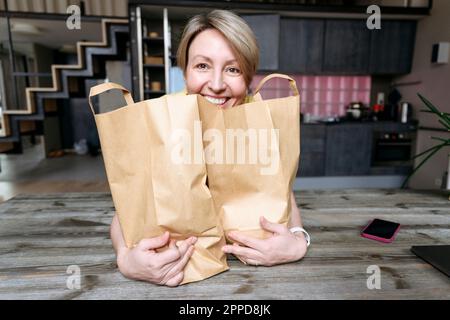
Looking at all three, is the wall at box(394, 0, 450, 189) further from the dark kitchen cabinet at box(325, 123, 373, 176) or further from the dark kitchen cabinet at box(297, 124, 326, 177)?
the dark kitchen cabinet at box(297, 124, 326, 177)

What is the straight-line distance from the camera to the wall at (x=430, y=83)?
3066 millimetres

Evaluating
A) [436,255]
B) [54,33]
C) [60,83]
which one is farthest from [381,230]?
[54,33]

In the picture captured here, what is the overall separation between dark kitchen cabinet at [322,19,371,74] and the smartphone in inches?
121

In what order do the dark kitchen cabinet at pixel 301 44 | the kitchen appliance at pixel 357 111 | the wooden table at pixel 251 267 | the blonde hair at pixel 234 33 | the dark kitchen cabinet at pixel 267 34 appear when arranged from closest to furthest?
the wooden table at pixel 251 267
the blonde hair at pixel 234 33
the dark kitchen cabinet at pixel 267 34
the dark kitchen cabinet at pixel 301 44
the kitchen appliance at pixel 357 111

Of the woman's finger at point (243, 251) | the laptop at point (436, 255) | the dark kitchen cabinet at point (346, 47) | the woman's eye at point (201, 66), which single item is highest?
the dark kitchen cabinet at point (346, 47)

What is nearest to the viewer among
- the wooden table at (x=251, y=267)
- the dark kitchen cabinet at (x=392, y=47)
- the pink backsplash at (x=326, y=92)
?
the wooden table at (x=251, y=267)

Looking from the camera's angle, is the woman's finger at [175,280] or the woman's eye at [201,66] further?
the woman's eye at [201,66]

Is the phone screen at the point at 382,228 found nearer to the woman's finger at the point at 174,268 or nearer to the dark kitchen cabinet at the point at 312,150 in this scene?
the woman's finger at the point at 174,268

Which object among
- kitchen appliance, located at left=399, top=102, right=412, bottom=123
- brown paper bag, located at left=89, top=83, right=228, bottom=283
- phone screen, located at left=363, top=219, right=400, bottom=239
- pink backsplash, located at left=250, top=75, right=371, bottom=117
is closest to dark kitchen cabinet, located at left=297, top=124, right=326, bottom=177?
pink backsplash, located at left=250, top=75, right=371, bottom=117

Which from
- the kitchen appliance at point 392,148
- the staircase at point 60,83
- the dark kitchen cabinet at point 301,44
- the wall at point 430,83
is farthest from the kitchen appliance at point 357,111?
the staircase at point 60,83

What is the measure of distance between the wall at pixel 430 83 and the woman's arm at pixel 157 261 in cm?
333

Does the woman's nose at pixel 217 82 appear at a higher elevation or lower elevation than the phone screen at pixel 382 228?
higher

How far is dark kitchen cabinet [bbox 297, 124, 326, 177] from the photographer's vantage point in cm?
340
